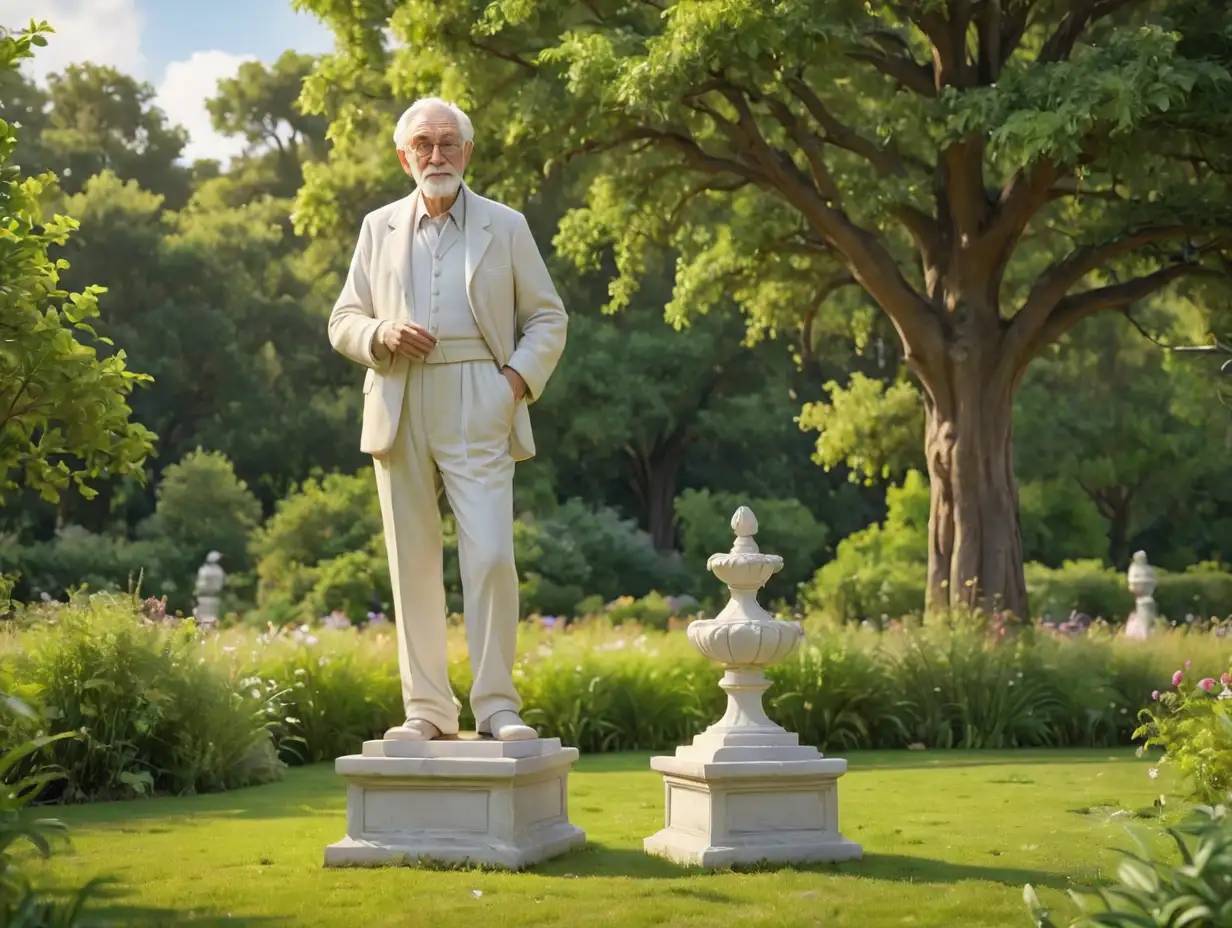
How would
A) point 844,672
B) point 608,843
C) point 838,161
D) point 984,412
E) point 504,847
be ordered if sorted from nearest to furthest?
point 504,847 → point 608,843 → point 844,672 → point 984,412 → point 838,161

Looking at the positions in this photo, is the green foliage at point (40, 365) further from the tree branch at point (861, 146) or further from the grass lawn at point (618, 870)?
the tree branch at point (861, 146)

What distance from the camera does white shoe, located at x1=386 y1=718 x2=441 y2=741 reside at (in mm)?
6008

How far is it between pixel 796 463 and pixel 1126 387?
309 inches

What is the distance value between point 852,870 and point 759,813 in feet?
1.39

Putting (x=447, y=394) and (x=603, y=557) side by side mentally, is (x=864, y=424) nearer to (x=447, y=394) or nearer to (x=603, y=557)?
(x=603, y=557)

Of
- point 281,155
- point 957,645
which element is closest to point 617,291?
point 957,645

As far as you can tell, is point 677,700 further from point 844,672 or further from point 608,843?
point 608,843

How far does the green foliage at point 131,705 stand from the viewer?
8906mm

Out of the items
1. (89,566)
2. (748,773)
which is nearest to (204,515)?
(89,566)

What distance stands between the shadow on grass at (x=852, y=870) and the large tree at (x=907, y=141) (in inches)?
318

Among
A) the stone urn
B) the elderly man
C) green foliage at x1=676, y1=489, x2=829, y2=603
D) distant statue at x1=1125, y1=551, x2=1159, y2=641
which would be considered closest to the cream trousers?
the elderly man

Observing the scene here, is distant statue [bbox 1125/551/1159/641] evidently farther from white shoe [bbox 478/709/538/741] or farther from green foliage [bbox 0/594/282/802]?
white shoe [bbox 478/709/538/741]

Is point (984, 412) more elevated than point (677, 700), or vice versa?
point (984, 412)

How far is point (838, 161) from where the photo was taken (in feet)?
61.6
